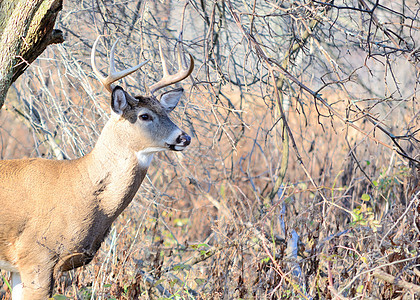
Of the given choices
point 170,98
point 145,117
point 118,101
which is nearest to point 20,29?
point 118,101

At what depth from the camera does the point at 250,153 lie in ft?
17.6

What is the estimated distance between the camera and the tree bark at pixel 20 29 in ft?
13.5

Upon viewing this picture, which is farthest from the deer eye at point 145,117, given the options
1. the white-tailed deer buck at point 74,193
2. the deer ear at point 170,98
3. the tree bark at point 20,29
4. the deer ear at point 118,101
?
the tree bark at point 20,29

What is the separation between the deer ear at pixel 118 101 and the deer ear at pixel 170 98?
65 cm

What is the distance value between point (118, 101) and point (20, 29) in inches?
35.4

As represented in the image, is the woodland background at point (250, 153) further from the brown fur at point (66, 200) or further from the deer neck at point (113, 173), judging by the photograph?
the deer neck at point (113, 173)

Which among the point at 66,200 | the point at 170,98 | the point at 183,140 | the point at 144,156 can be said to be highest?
the point at 170,98

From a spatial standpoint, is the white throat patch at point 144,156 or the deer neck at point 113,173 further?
the white throat patch at point 144,156

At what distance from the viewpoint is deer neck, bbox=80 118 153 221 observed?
13.6 feet

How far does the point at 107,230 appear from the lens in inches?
165

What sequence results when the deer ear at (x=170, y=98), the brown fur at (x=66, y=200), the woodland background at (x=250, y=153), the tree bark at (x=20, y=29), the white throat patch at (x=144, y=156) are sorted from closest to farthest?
the woodland background at (x=250, y=153)
the brown fur at (x=66, y=200)
the tree bark at (x=20, y=29)
the white throat patch at (x=144, y=156)
the deer ear at (x=170, y=98)

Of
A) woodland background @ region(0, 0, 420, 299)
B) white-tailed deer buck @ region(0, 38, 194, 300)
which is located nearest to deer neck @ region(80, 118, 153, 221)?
white-tailed deer buck @ region(0, 38, 194, 300)

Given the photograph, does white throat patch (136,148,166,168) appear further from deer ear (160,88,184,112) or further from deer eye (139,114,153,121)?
deer ear (160,88,184,112)

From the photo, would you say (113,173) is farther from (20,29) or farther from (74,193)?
(20,29)
